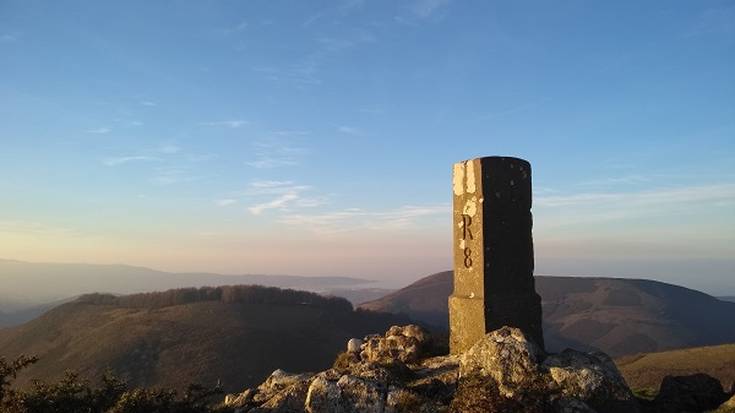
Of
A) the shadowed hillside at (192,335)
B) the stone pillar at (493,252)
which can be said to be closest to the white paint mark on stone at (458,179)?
the stone pillar at (493,252)

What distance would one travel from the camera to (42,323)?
293ft

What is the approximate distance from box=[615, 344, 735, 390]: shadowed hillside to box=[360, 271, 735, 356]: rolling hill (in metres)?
60.7

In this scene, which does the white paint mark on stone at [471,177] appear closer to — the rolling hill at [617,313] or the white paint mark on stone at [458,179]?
the white paint mark on stone at [458,179]

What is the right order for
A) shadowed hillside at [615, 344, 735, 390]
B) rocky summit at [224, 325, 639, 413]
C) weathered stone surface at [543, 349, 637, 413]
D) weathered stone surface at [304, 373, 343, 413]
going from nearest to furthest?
rocky summit at [224, 325, 639, 413] → weathered stone surface at [543, 349, 637, 413] → weathered stone surface at [304, 373, 343, 413] → shadowed hillside at [615, 344, 735, 390]

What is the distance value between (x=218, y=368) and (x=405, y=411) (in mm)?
59648

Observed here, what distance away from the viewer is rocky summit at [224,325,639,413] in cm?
831

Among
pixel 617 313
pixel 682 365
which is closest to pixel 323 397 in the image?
pixel 682 365

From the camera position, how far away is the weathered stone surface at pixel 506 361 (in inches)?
348

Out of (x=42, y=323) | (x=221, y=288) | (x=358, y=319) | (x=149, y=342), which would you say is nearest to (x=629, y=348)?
(x=358, y=319)

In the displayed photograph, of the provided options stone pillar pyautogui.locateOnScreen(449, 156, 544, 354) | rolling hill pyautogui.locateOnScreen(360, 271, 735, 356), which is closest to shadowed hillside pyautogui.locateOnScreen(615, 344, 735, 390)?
stone pillar pyautogui.locateOnScreen(449, 156, 544, 354)

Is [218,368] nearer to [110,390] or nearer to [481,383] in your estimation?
[110,390]

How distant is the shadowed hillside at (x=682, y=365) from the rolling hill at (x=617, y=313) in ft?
199

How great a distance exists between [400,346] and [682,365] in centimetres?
4025

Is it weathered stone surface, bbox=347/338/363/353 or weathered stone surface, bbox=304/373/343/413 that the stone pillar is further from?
weathered stone surface, bbox=304/373/343/413
